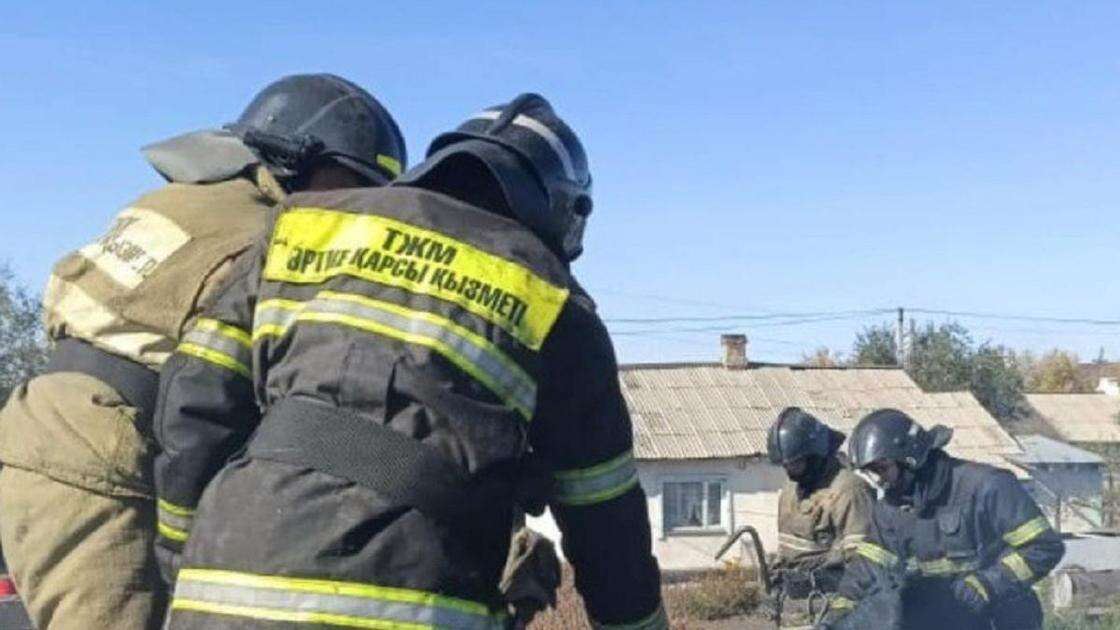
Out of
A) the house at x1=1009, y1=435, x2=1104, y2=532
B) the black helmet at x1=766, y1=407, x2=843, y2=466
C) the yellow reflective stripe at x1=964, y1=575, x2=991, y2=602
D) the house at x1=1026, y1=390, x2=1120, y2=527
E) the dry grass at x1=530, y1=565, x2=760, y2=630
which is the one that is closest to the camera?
the yellow reflective stripe at x1=964, y1=575, x2=991, y2=602

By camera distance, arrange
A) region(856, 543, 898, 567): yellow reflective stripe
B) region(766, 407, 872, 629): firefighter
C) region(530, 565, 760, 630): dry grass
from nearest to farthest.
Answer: region(856, 543, 898, 567): yellow reflective stripe
region(766, 407, 872, 629): firefighter
region(530, 565, 760, 630): dry grass

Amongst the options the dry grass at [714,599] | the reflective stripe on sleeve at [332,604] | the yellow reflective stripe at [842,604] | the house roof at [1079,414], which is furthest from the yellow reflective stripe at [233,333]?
the house roof at [1079,414]

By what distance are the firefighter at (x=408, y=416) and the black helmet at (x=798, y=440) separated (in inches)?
238

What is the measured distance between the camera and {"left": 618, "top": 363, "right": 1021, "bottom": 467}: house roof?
34500mm

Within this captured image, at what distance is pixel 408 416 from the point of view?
2.64 meters

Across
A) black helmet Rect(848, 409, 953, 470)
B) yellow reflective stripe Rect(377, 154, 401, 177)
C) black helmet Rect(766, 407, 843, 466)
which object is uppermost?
yellow reflective stripe Rect(377, 154, 401, 177)

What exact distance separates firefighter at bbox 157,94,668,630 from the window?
3219 centimetres

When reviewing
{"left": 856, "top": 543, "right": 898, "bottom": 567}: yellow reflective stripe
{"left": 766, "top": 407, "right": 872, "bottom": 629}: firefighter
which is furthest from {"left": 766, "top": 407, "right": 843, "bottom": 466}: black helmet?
{"left": 856, "top": 543, "right": 898, "bottom": 567}: yellow reflective stripe

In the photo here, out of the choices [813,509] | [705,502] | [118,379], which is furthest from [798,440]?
[705,502]

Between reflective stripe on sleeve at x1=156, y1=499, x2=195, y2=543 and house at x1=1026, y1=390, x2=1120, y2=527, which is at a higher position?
reflective stripe on sleeve at x1=156, y1=499, x2=195, y2=543

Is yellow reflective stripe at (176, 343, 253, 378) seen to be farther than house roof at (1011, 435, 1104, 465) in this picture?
No

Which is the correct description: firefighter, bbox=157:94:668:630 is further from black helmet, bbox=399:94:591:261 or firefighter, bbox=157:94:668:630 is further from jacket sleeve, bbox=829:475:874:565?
jacket sleeve, bbox=829:475:874:565

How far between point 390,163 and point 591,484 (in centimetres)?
122

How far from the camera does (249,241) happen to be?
3566 mm
